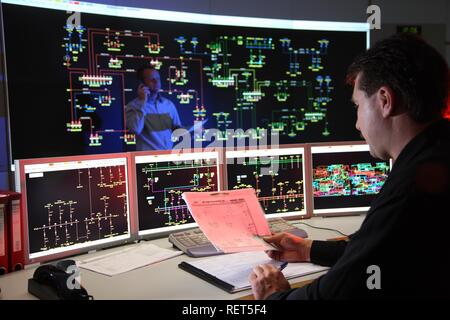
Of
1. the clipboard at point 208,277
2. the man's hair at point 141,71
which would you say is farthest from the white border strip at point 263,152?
the man's hair at point 141,71

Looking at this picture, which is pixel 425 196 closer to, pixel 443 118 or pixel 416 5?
pixel 443 118

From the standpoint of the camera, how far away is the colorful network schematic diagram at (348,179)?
2.28 metres

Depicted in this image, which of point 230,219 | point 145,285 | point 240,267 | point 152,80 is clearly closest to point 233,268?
point 240,267

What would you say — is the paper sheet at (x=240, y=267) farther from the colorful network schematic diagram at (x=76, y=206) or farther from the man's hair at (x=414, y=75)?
the man's hair at (x=414, y=75)

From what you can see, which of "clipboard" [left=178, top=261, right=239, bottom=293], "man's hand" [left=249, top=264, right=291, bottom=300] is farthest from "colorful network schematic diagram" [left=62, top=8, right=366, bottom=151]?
"man's hand" [left=249, top=264, right=291, bottom=300]

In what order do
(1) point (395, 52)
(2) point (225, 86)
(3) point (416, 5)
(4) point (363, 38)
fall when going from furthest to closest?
(3) point (416, 5) → (4) point (363, 38) → (2) point (225, 86) → (1) point (395, 52)

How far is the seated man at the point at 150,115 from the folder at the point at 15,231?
39.4 inches

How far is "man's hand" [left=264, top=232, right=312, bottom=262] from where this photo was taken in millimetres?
1641

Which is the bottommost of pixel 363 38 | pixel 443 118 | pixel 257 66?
pixel 443 118

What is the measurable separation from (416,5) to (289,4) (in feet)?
3.58

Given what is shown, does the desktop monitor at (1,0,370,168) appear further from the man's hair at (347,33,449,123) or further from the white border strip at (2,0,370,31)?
the man's hair at (347,33,449,123)

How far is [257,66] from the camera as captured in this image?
281 centimetres

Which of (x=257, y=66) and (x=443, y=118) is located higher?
(x=257, y=66)

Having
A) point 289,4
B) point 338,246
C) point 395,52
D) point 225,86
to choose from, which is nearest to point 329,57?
point 289,4
